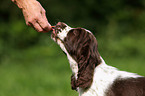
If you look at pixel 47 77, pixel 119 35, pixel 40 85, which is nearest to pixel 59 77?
pixel 47 77

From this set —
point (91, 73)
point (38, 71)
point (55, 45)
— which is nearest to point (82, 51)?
point (91, 73)

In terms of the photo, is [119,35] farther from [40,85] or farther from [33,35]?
[40,85]

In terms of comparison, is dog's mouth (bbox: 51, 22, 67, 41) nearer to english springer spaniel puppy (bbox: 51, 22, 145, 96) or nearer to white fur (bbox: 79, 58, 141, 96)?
english springer spaniel puppy (bbox: 51, 22, 145, 96)

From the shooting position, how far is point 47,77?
9273 millimetres

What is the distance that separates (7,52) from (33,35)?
164 centimetres

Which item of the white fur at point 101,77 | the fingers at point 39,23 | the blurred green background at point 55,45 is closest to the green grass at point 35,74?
the blurred green background at point 55,45

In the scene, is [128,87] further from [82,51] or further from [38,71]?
[38,71]

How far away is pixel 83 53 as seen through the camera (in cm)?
484

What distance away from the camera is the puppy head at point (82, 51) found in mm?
4742

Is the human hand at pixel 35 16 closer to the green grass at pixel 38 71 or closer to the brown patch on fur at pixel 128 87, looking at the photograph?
the green grass at pixel 38 71

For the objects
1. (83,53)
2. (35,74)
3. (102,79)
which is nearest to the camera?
(102,79)

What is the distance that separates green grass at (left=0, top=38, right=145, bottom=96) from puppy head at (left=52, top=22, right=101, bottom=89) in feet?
3.49

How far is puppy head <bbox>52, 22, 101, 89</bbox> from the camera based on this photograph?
15.6 feet

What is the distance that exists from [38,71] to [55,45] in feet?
12.8
